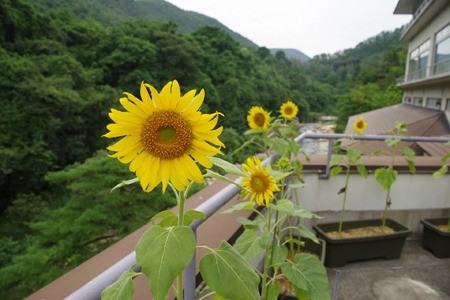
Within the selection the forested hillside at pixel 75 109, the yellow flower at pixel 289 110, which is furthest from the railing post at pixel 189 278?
the forested hillside at pixel 75 109

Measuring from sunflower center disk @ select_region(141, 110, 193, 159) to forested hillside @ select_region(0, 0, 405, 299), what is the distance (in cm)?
480

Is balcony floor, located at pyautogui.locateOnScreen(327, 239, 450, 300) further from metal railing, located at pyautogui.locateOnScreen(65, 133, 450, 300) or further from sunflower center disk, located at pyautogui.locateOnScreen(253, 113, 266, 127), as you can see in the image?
metal railing, located at pyautogui.locateOnScreen(65, 133, 450, 300)

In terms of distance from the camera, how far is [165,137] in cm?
69

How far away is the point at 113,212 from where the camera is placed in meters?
5.34

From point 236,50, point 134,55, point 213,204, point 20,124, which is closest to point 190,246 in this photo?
point 213,204

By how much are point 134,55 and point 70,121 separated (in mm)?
10347

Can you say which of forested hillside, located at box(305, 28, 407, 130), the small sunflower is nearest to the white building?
forested hillside, located at box(305, 28, 407, 130)

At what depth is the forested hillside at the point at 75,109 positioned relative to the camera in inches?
213

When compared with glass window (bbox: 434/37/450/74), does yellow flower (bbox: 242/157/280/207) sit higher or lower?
lower

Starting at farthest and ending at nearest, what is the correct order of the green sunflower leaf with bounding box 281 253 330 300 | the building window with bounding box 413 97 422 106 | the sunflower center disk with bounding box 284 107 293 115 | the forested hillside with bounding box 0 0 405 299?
the building window with bounding box 413 97 422 106, the forested hillside with bounding box 0 0 405 299, the sunflower center disk with bounding box 284 107 293 115, the green sunflower leaf with bounding box 281 253 330 300

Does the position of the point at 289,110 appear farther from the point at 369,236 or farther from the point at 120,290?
Answer: the point at 120,290

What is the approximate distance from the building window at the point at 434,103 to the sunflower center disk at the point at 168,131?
17.0m

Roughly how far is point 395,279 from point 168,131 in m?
2.23

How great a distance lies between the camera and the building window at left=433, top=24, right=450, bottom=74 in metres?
13.9
